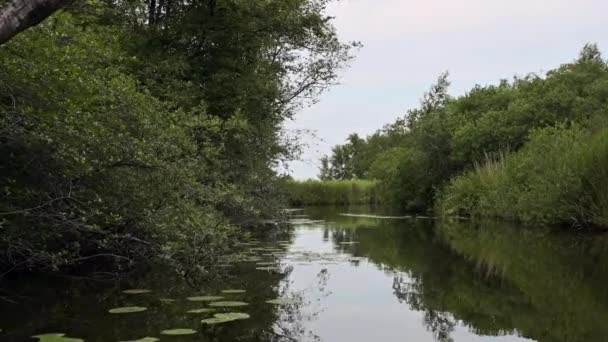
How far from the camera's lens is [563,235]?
16984 millimetres

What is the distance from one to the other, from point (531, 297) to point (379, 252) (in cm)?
585

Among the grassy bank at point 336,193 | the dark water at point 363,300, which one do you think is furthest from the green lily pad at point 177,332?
the grassy bank at point 336,193

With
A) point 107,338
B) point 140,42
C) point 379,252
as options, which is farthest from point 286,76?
point 107,338

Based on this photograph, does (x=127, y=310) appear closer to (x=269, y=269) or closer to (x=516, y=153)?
(x=269, y=269)

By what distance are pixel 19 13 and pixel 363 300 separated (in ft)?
19.9

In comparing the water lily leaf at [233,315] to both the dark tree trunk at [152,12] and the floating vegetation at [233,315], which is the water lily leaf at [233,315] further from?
the dark tree trunk at [152,12]

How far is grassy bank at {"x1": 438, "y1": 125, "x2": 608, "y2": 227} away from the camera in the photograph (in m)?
16.9

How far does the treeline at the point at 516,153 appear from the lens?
1752 cm

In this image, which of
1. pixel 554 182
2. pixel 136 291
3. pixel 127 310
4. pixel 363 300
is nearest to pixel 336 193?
pixel 554 182

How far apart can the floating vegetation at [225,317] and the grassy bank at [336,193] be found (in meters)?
41.2

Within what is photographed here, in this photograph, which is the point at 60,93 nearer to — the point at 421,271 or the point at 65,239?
the point at 65,239

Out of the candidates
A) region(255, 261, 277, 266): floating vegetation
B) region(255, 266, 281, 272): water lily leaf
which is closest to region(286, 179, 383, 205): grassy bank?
region(255, 261, 277, 266): floating vegetation

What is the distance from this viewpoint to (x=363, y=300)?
8.20m

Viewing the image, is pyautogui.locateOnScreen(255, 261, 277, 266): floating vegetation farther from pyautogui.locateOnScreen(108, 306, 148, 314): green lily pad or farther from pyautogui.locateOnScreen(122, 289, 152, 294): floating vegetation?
pyautogui.locateOnScreen(108, 306, 148, 314): green lily pad
